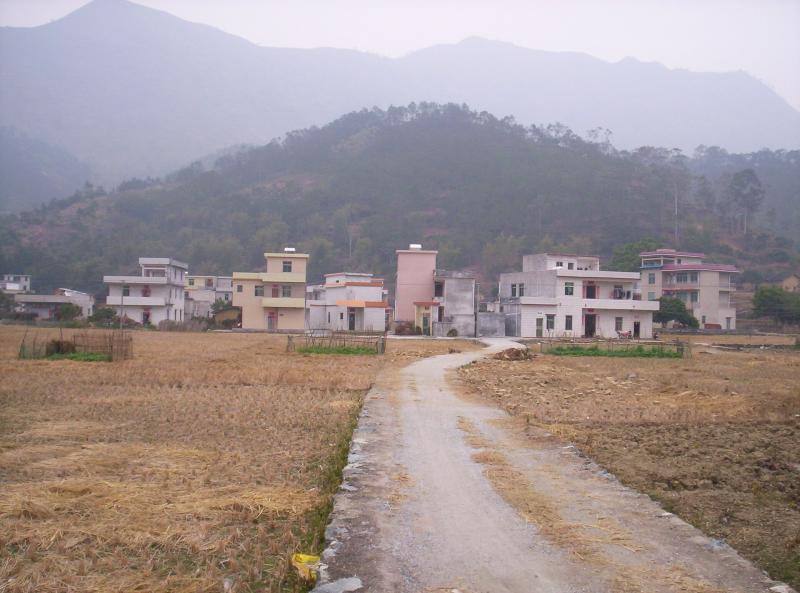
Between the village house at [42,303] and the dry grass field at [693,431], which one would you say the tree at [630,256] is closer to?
Answer: the dry grass field at [693,431]

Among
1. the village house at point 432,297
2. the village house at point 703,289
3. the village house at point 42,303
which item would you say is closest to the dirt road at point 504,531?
the village house at point 432,297

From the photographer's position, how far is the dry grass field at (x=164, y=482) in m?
6.35

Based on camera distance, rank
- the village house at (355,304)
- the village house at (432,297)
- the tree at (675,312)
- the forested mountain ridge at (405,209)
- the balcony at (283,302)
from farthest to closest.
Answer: the forested mountain ridge at (405,209) < the tree at (675,312) < the balcony at (283,302) < the village house at (355,304) < the village house at (432,297)

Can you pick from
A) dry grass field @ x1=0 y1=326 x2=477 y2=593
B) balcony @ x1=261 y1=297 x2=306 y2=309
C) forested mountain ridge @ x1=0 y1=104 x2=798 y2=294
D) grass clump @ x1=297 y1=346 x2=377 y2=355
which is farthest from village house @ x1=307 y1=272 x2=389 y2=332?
dry grass field @ x1=0 y1=326 x2=477 y2=593

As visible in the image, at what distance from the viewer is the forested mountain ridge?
325 ft

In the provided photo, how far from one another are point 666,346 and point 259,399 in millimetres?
29103

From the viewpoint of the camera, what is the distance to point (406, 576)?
19.4ft

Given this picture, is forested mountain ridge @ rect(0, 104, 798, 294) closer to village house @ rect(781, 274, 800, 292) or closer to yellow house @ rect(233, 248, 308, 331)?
village house @ rect(781, 274, 800, 292)

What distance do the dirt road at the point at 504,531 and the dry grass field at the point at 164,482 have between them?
52 centimetres

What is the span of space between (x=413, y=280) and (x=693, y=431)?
4882 centimetres

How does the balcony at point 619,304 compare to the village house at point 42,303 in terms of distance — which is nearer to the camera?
the balcony at point 619,304

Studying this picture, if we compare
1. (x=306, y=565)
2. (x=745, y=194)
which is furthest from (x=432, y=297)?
(x=745, y=194)

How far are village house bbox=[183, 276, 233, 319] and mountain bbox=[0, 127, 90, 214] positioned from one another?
266 ft

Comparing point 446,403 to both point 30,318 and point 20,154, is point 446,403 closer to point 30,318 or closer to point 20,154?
point 30,318
